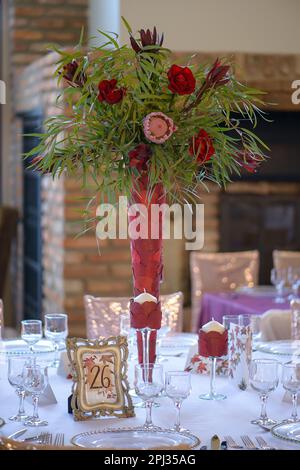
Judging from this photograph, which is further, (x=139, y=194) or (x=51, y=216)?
(x=51, y=216)

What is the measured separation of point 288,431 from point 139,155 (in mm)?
892

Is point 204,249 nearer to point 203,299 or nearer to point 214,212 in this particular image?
point 214,212

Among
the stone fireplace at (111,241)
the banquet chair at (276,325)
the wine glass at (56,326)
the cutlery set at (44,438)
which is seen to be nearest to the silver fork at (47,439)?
the cutlery set at (44,438)

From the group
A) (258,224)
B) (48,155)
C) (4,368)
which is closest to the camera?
(48,155)

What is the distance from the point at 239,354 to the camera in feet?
9.43

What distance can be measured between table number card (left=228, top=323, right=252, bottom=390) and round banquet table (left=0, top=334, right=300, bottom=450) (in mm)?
48

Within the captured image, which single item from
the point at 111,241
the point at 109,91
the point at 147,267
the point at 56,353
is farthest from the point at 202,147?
the point at 111,241

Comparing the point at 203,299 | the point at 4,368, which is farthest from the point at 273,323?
the point at 4,368

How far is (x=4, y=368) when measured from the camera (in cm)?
323

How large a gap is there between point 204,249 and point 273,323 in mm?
2150

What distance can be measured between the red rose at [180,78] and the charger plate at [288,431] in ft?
3.19

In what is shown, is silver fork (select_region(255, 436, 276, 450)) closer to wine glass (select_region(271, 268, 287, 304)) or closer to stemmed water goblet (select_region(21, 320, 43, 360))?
stemmed water goblet (select_region(21, 320, 43, 360))

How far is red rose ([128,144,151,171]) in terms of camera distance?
2.75 meters

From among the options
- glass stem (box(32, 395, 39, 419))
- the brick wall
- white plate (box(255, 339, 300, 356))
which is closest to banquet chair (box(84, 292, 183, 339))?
white plate (box(255, 339, 300, 356))
